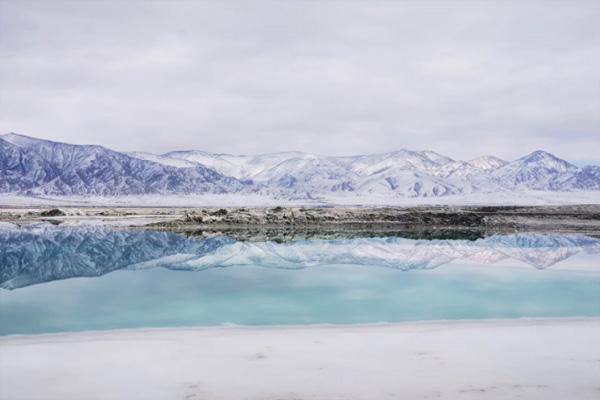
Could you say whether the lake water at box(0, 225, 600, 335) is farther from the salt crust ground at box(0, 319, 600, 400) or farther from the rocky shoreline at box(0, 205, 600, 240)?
the rocky shoreline at box(0, 205, 600, 240)

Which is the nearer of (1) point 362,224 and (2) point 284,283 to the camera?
(2) point 284,283

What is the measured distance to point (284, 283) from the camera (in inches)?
667

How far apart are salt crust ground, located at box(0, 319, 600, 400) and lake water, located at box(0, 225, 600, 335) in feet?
5.55

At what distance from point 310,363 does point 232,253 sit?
1627 centimetres

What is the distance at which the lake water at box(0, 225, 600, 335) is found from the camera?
12.5 meters

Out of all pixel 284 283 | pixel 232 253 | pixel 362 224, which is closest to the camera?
pixel 284 283

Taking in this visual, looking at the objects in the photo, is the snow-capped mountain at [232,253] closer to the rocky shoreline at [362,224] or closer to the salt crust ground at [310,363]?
the rocky shoreline at [362,224]

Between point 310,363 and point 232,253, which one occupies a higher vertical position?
point 310,363

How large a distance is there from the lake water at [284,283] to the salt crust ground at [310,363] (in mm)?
1692

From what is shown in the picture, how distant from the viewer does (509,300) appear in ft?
46.6

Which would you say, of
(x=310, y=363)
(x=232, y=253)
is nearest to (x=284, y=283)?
(x=232, y=253)

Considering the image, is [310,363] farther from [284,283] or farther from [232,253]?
[232,253]

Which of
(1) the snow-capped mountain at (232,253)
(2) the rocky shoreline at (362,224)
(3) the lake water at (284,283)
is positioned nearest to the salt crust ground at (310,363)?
(3) the lake water at (284,283)

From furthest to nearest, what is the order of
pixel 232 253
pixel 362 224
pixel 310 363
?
pixel 362 224 → pixel 232 253 → pixel 310 363
